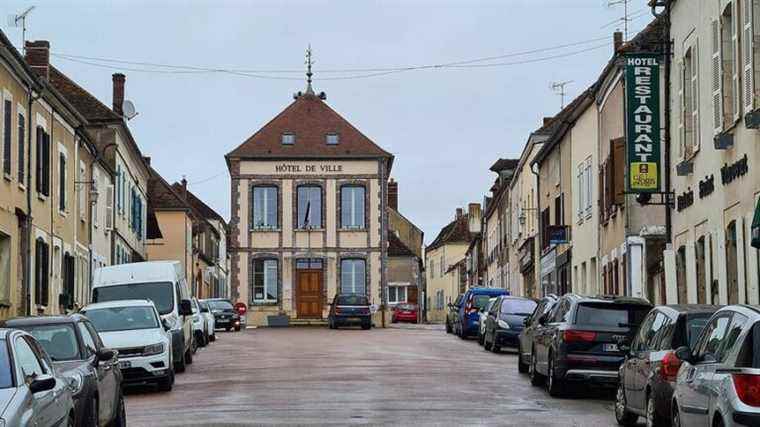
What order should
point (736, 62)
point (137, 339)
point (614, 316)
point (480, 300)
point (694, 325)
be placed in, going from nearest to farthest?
point (694, 325)
point (614, 316)
point (736, 62)
point (137, 339)
point (480, 300)

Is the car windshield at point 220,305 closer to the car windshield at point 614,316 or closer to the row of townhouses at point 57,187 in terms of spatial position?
the row of townhouses at point 57,187

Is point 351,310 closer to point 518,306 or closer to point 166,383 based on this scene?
point 518,306

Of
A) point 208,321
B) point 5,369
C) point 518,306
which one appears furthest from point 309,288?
point 5,369

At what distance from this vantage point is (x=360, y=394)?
21.9m

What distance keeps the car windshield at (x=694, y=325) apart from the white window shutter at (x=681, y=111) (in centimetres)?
1286

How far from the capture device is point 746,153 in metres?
22.7

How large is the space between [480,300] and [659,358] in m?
31.7

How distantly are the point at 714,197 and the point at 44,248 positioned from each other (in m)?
17.7

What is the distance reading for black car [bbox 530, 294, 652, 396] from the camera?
69.5 feet

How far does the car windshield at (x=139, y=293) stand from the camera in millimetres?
30125

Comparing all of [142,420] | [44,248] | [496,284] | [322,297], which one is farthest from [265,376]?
[496,284]

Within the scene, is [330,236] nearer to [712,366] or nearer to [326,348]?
[326,348]

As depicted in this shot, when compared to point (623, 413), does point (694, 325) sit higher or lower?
higher

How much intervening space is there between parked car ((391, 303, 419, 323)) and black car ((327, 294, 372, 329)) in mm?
A: 29593
